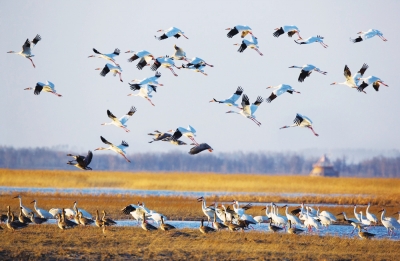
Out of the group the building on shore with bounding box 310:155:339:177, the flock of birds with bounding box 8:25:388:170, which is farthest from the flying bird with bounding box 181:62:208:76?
the building on shore with bounding box 310:155:339:177

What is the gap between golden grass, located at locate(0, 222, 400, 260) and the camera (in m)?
14.5

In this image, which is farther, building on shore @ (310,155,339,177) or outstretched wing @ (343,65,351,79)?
building on shore @ (310,155,339,177)

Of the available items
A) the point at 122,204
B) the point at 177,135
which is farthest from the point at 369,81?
the point at 122,204

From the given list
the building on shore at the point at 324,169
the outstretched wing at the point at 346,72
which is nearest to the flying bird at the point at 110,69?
the outstretched wing at the point at 346,72

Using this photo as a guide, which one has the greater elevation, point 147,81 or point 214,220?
point 147,81

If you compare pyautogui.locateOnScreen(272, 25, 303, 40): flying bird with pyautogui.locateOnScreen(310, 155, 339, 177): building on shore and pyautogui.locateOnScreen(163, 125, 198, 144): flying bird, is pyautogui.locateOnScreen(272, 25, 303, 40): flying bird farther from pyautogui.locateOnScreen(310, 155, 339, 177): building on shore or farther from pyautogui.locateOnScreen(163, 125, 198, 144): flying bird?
pyautogui.locateOnScreen(310, 155, 339, 177): building on shore

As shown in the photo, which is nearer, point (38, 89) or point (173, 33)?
point (38, 89)

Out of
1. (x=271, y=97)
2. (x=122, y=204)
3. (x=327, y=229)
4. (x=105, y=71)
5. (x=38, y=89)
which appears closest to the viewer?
(x=38, y=89)

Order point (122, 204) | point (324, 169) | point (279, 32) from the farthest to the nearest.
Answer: point (324, 169) → point (122, 204) → point (279, 32)

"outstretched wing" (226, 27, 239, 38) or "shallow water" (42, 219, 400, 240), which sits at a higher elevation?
"outstretched wing" (226, 27, 239, 38)

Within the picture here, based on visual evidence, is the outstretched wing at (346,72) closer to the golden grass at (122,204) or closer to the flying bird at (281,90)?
the flying bird at (281,90)

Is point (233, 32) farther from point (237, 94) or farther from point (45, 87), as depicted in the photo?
point (45, 87)

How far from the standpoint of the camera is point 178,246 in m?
15.7

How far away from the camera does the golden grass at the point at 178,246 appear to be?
14.5 m
